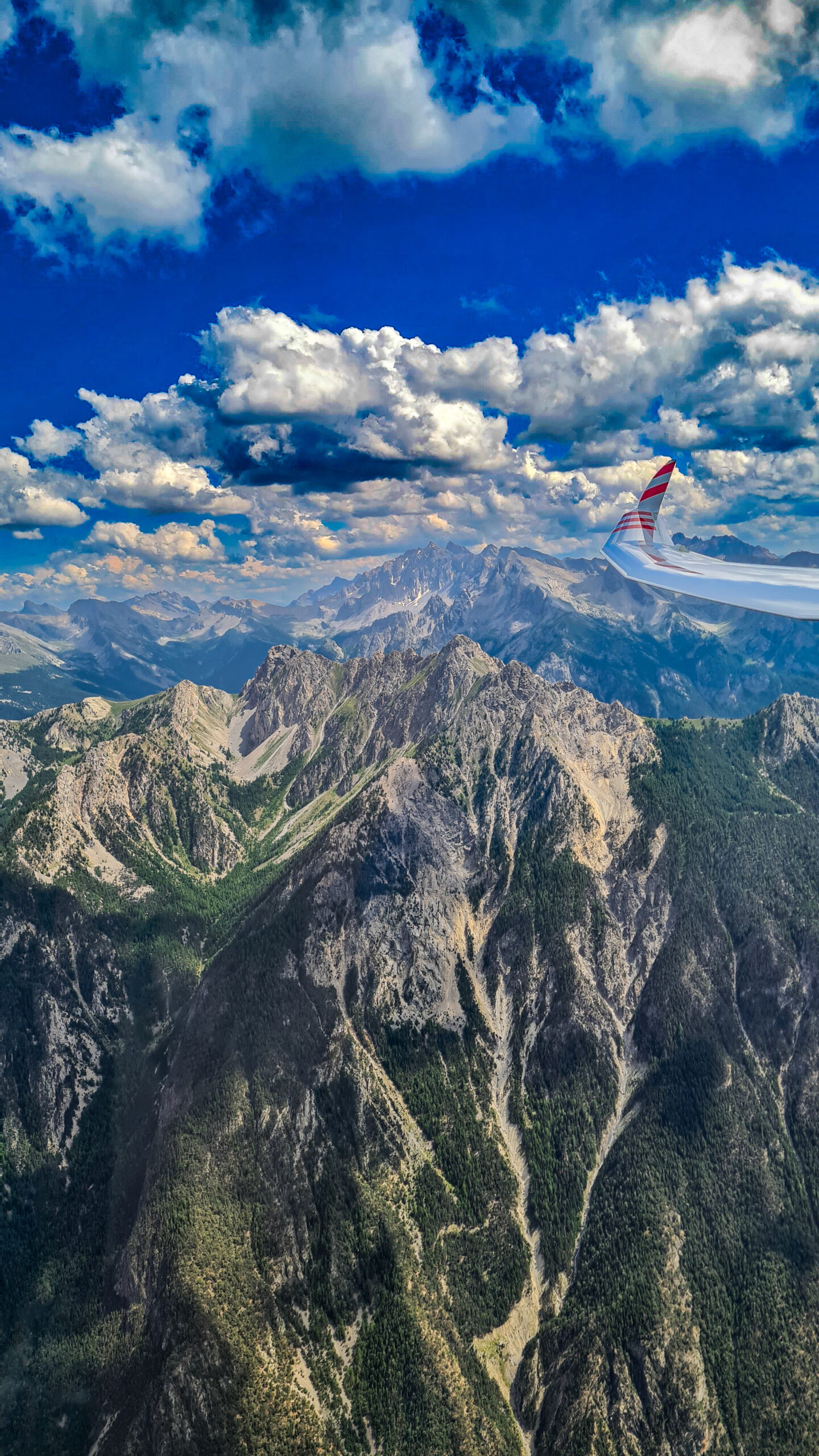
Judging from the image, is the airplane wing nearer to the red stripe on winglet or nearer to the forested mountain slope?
the red stripe on winglet

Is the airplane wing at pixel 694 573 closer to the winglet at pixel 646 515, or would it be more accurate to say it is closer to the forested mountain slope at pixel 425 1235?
the winglet at pixel 646 515

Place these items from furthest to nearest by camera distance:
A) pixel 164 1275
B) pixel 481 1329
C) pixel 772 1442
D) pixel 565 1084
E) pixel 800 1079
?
pixel 565 1084 → pixel 800 1079 → pixel 481 1329 → pixel 164 1275 → pixel 772 1442

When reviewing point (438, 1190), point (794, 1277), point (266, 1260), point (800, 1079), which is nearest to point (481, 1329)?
point (438, 1190)

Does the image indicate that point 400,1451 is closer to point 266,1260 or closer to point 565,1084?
point 266,1260

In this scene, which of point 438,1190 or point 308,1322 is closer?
point 308,1322

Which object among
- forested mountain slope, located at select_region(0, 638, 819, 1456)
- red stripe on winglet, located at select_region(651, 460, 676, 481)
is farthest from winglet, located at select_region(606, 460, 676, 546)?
forested mountain slope, located at select_region(0, 638, 819, 1456)

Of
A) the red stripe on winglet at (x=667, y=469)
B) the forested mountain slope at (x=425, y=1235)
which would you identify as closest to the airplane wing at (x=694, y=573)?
the red stripe on winglet at (x=667, y=469)
